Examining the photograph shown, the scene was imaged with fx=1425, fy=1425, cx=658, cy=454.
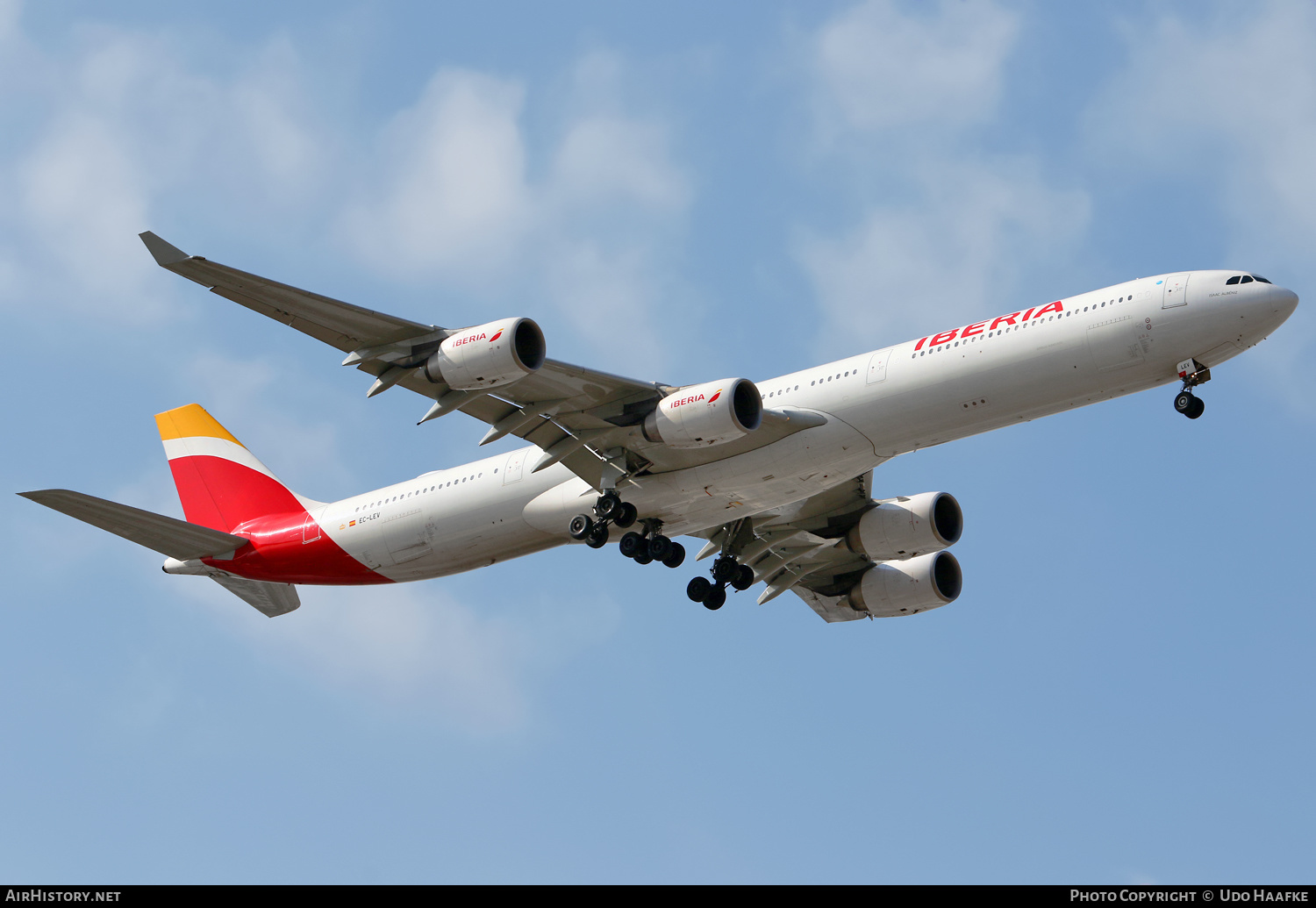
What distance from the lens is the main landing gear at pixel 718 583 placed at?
125 feet

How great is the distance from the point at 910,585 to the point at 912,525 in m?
4.17

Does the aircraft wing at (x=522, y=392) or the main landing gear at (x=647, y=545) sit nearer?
the aircraft wing at (x=522, y=392)

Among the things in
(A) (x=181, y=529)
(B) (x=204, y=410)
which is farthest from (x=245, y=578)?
(B) (x=204, y=410)

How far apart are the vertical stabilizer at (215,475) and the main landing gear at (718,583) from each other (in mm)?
10928

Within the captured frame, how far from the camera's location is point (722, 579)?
38.1 meters

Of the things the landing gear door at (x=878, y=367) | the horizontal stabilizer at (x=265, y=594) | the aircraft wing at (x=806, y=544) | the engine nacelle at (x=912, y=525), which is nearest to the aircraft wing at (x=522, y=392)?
the landing gear door at (x=878, y=367)

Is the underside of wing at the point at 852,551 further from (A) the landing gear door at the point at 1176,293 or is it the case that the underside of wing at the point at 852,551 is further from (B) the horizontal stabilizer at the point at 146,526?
(B) the horizontal stabilizer at the point at 146,526

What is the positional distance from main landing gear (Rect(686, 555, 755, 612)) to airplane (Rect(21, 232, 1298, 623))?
0.15ft

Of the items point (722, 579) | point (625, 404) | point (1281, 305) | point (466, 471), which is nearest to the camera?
point (1281, 305)

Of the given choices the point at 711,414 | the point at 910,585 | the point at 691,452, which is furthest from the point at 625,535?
the point at 910,585

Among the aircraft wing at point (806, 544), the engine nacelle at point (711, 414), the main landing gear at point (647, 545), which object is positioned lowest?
the main landing gear at point (647, 545)

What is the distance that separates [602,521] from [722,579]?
6103 mm

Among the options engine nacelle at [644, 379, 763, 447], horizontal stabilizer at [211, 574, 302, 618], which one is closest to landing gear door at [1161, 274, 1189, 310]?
engine nacelle at [644, 379, 763, 447]
